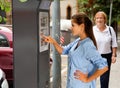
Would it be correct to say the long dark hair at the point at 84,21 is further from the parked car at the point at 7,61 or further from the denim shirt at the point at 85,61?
the parked car at the point at 7,61

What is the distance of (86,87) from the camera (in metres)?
4.02

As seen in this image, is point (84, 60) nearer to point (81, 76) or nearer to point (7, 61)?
point (81, 76)

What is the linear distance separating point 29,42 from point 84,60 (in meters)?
0.68

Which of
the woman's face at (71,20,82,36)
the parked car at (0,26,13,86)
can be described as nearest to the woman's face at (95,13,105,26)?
the parked car at (0,26,13,86)

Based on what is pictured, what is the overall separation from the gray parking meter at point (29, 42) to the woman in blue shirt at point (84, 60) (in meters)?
0.36

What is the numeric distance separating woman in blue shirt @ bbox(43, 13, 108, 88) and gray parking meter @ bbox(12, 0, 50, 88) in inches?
14.2

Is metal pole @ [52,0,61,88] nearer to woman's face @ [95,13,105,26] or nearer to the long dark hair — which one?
woman's face @ [95,13,105,26]

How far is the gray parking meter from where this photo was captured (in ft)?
13.5

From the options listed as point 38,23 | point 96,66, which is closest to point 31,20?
point 38,23

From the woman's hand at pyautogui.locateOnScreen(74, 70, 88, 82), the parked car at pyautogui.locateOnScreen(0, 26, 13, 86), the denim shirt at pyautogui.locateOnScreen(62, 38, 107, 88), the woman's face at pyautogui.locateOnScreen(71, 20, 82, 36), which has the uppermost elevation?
the woman's face at pyautogui.locateOnScreen(71, 20, 82, 36)

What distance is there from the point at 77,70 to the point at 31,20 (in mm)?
785

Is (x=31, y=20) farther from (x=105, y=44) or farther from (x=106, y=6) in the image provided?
(x=106, y=6)

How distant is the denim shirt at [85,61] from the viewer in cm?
394

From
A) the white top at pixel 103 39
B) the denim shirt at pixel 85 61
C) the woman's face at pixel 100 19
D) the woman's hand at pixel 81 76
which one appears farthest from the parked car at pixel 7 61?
the woman's hand at pixel 81 76
